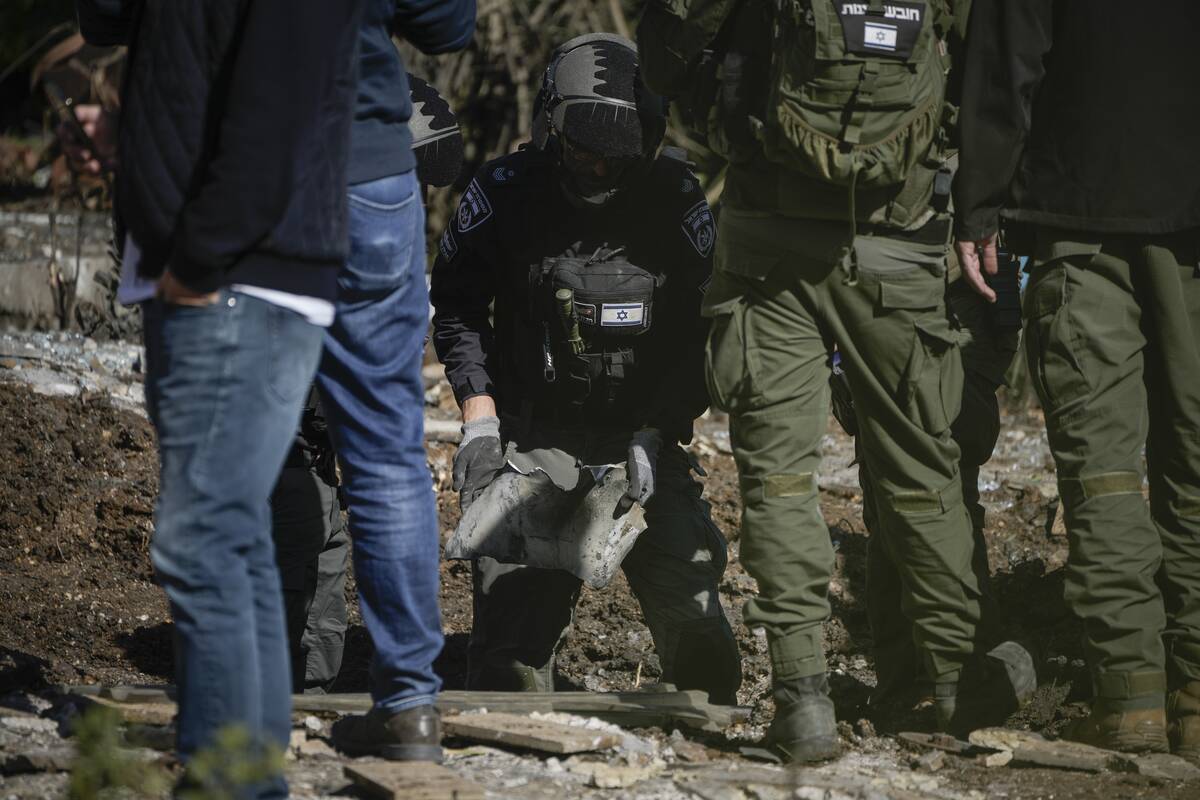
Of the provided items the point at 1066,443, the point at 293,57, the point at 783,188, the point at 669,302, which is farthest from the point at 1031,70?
the point at 293,57

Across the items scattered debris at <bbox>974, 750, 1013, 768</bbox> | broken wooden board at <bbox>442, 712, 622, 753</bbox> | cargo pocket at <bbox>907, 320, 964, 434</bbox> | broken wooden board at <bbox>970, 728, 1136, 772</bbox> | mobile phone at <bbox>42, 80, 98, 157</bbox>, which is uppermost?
mobile phone at <bbox>42, 80, 98, 157</bbox>

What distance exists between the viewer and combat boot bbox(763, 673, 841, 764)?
3.43 meters

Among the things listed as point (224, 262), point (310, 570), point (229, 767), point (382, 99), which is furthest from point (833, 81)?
point (310, 570)

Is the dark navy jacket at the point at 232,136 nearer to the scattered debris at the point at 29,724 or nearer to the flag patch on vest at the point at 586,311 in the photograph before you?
the scattered debris at the point at 29,724

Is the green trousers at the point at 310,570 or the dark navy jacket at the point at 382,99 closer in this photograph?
the dark navy jacket at the point at 382,99

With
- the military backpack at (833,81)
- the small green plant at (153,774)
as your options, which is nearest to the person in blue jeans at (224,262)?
the small green plant at (153,774)

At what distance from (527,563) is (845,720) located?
1.01 meters

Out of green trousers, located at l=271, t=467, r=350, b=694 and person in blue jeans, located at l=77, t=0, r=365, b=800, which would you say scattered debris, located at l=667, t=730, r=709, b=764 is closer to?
person in blue jeans, located at l=77, t=0, r=365, b=800

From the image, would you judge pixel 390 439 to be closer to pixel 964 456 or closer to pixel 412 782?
pixel 412 782

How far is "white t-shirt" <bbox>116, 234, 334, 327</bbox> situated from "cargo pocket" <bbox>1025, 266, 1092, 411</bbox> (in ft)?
5.95

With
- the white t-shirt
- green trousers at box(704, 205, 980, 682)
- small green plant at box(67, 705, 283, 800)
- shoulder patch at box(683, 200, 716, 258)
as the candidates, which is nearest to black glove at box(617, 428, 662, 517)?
shoulder patch at box(683, 200, 716, 258)

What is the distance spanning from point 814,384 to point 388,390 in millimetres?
1107

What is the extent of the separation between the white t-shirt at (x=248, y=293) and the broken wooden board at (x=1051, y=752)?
2.03m

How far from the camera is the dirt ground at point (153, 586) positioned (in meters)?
4.42
